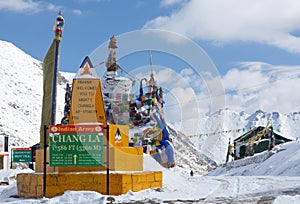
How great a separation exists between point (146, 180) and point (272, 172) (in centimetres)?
2921

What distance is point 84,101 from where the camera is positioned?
Answer: 2111cm

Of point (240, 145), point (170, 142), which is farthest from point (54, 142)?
point (240, 145)

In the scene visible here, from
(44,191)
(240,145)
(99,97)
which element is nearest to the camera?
(44,191)

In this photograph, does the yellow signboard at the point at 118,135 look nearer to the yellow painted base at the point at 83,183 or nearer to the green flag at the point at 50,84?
the yellow painted base at the point at 83,183

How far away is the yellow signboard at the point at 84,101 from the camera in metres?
21.0

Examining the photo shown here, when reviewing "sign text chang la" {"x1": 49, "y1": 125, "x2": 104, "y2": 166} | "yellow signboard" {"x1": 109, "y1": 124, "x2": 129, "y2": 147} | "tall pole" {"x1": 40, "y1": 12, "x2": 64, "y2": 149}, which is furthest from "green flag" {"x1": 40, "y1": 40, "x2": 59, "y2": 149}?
"sign text chang la" {"x1": 49, "y1": 125, "x2": 104, "y2": 166}

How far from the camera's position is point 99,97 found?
21484 mm

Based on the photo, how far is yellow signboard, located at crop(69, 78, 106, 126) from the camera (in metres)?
21.0

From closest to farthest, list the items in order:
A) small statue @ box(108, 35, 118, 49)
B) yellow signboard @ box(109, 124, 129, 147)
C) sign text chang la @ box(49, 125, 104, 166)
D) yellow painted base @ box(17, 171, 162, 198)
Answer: yellow painted base @ box(17, 171, 162, 198), sign text chang la @ box(49, 125, 104, 166), yellow signboard @ box(109, 124, 129, 147), small statue @ box(108, 35, 118, 49)

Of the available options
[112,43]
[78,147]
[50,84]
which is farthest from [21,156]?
[78,147]

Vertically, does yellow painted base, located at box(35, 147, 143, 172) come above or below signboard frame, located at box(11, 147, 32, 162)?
above

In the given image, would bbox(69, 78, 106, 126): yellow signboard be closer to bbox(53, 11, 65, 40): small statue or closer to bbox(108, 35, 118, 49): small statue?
Answer: bbox(53, 11, 65, 40): small statue

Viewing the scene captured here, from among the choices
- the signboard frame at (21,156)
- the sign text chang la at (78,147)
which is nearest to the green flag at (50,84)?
the sign text chang la at (78,147)

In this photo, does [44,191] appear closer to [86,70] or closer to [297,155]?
[86,70]
